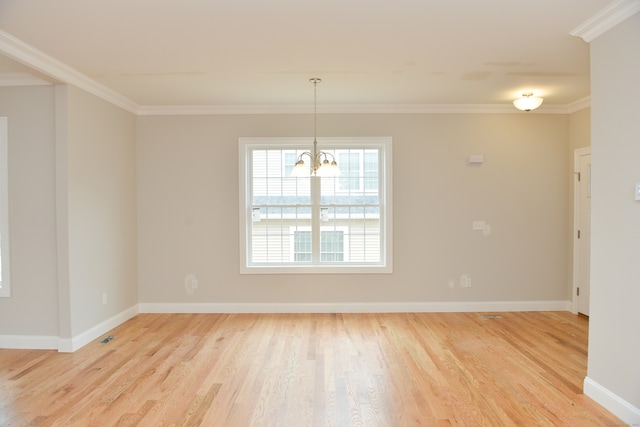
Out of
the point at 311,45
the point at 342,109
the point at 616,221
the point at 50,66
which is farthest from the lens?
the point at 342,109

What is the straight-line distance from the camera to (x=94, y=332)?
4191mm

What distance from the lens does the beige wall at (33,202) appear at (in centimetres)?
384

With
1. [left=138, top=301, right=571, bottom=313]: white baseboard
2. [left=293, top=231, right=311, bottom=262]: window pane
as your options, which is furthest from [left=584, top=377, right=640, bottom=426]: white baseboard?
[left=293, top=231, right=311, bottom=262]: window pane

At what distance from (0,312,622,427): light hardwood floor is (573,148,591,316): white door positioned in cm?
57

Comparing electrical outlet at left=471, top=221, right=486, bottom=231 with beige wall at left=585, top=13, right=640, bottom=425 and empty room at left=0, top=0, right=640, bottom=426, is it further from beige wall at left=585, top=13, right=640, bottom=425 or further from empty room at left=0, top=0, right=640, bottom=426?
beige wall at left=585, top=13, right=640, bottom=425

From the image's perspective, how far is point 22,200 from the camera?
3861 mm

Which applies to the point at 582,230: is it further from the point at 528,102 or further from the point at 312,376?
the point at 312,376

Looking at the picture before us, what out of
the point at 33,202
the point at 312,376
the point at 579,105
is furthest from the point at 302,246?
the point at 579,105

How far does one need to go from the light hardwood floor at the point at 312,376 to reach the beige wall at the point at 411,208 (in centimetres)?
55

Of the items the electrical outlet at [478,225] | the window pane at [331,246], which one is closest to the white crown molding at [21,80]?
the window pane at [331,246]

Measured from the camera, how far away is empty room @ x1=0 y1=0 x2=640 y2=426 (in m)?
2.67

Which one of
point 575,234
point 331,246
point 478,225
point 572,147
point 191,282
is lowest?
point 191,282

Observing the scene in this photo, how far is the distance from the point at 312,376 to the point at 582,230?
3977mm

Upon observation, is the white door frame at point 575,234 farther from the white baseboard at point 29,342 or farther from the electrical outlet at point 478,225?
the white baseboard at point 29,342
